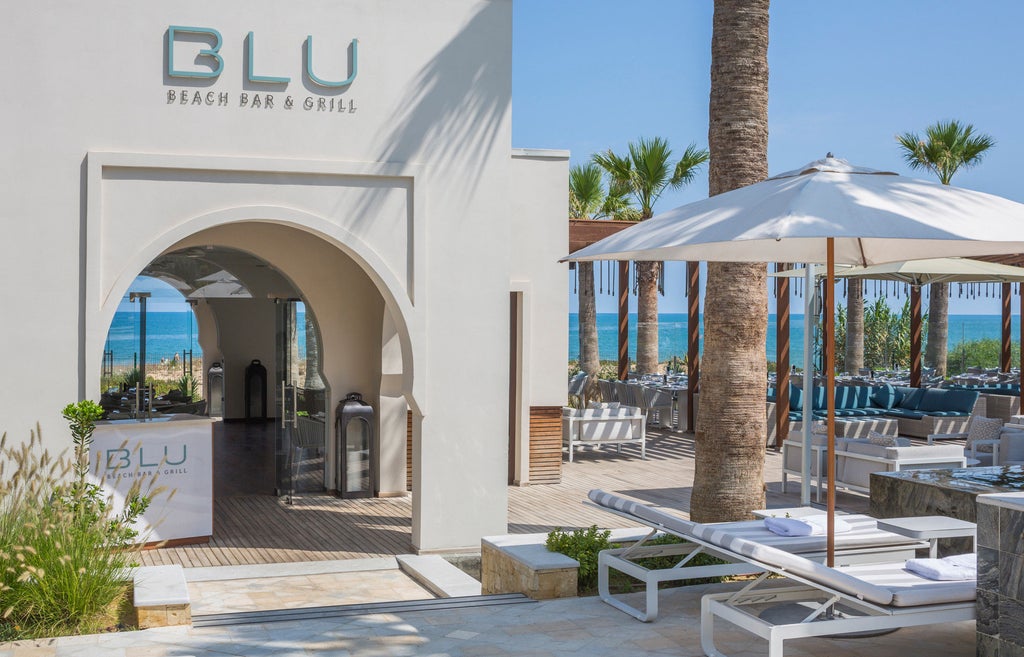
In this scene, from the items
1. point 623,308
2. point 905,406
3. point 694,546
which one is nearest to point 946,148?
point 905,406

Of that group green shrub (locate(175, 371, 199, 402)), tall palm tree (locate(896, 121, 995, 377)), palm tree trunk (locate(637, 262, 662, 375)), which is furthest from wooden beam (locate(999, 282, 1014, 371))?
green shrub (locate(175, 371, 199, 402))

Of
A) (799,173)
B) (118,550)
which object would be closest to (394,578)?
(118,550)

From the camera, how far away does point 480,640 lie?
5895mm

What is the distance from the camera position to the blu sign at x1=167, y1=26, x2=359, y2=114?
8672 mm

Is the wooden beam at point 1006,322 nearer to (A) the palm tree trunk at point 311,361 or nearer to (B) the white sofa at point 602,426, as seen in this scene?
(B) the white sofa at point 602,426

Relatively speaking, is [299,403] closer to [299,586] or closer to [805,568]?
[299,586]

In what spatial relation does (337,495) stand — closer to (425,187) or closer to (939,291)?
(425,187)

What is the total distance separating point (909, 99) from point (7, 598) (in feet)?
296

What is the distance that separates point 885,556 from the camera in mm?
6777

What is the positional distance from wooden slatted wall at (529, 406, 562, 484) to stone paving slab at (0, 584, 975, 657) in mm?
6712

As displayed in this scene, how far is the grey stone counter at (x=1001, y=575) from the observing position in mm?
4906

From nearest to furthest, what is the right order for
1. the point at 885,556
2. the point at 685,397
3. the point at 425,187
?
the point at 885,556 → the point at 425,187 → the point at 685,397

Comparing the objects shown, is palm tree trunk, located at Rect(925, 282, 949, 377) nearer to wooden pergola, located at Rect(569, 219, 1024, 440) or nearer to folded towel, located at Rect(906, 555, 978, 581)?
wooden pergola, located at Rect(569, 219, 1024, 440)

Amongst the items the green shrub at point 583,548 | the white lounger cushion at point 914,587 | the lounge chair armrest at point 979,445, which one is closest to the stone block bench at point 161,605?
the green shrub at point 583,548
